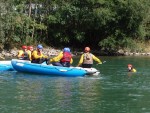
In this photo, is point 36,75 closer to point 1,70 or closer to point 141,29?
point 1,70

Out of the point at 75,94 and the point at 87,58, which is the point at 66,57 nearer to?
the point at 87,58

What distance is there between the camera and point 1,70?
988 inches

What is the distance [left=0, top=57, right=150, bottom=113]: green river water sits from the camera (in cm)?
1373

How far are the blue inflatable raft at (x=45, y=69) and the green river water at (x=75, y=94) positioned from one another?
0.43 metres

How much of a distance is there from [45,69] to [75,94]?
21.1ft

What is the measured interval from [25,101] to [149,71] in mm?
12186

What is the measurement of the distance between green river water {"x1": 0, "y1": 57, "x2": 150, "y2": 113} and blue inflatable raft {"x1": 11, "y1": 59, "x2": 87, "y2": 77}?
16.8 inches

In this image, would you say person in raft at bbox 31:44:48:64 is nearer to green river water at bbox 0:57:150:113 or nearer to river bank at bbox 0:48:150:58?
green river water at bbox 0:57:150:113

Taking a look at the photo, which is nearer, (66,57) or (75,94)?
(75,94)

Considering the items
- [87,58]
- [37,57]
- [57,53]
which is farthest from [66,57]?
[57,53]

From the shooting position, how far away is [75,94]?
16344 millimetres

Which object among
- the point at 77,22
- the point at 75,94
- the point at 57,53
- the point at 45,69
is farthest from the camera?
the point at 77,22

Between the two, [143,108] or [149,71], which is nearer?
[143,108]

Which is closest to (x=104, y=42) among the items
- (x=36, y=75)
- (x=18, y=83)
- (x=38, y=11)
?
(x=38, y=11)
